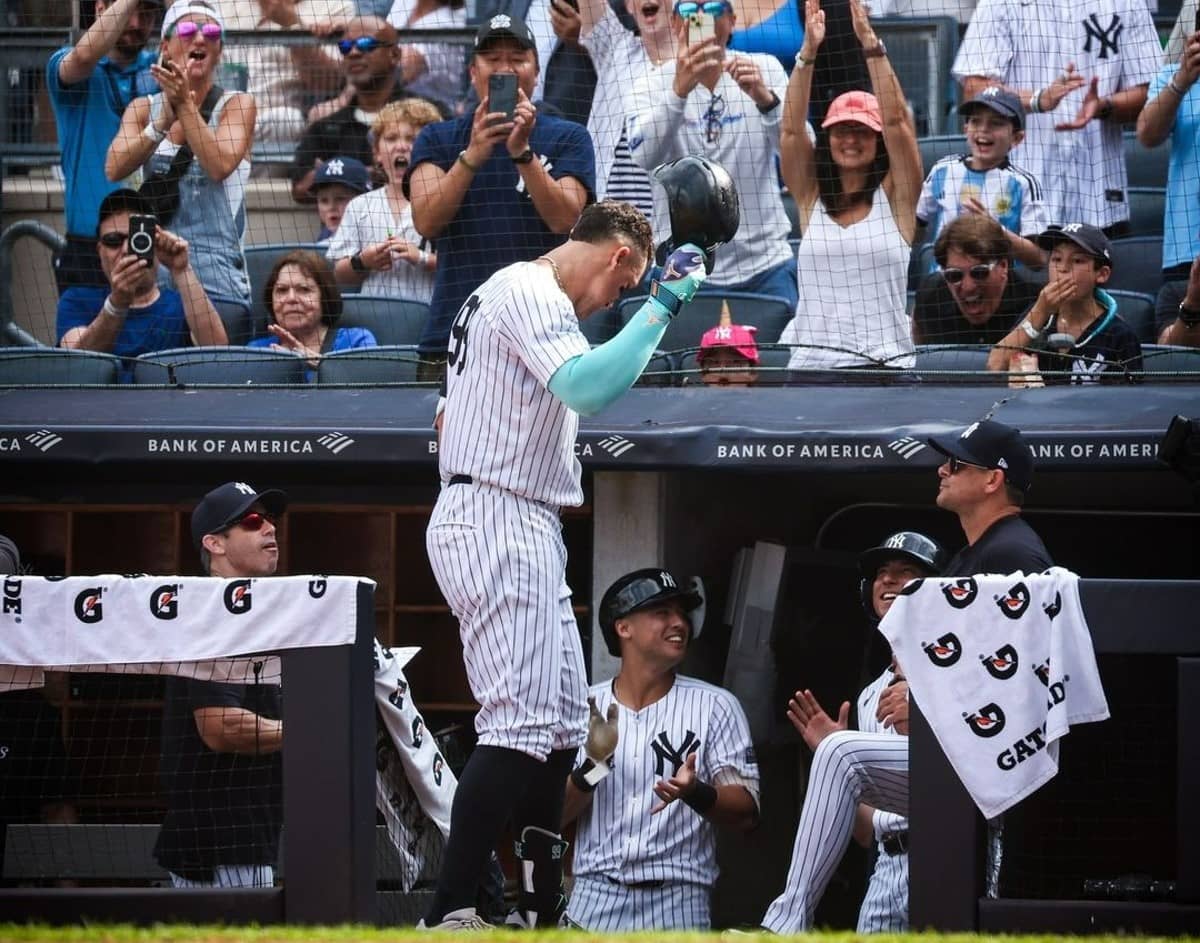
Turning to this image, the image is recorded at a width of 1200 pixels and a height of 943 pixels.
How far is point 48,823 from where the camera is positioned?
5.99 m

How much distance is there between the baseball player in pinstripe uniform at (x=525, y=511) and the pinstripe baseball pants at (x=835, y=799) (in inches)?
28.2

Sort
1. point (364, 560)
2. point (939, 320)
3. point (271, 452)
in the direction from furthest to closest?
point (364, 560), point (939, 320), point (271, 452)

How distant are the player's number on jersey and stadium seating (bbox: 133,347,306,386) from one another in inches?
106

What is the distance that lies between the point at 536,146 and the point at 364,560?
1899 mm

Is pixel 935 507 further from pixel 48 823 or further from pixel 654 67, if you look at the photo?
pixel 48 823

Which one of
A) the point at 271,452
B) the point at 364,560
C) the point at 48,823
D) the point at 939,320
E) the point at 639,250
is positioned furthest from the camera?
the point at 364,560

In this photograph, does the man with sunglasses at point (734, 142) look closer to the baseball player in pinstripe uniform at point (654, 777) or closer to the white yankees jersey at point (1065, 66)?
the white yankees jersey at point (1065, 66)

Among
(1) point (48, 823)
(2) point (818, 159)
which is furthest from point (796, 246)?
(1) point (48, 823)

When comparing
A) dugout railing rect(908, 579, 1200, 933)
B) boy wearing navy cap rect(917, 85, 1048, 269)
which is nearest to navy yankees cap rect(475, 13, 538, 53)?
boy wearing navy cap rect(917, 85, 1048, 269)

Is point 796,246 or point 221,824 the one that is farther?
point 796,246

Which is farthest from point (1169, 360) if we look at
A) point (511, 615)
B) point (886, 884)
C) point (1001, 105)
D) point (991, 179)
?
point (511, 615)

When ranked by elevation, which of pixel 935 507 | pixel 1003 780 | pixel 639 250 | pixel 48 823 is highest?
pixel 639 250

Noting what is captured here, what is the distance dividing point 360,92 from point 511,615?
16.8 ft

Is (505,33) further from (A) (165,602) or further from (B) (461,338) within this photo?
(A) (165,602)
